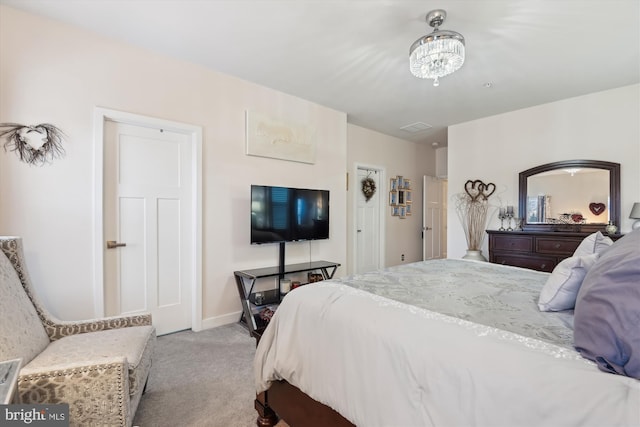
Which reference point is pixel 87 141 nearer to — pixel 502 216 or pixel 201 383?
pixel 201 383

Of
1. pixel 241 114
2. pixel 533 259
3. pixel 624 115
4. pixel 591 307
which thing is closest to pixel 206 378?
pixel 591 307

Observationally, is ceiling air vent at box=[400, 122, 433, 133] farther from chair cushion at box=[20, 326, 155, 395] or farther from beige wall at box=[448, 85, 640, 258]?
chair cushion at box=[20, 326, 155, 395]

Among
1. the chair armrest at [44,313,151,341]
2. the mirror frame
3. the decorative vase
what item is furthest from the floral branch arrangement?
the chair armrest at [44,313,151,341]

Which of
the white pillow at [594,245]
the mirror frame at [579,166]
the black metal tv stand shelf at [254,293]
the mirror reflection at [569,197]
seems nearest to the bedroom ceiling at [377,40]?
the mirror frame at [579,166]

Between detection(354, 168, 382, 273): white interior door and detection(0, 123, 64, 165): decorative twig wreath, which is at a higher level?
detection(0, 123, 64, 165): decorative twig wreath

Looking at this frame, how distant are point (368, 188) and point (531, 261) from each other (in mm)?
2553

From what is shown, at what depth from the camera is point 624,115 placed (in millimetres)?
3301

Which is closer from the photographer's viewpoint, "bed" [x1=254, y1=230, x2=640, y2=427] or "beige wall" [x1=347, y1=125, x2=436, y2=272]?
"bed" [x1=254, y1=230, x2=640, y2=427]

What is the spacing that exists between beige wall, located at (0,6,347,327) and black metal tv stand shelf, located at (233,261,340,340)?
0.52 feet

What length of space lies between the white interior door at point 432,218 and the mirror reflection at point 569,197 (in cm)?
210

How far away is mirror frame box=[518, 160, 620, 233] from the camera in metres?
3.33

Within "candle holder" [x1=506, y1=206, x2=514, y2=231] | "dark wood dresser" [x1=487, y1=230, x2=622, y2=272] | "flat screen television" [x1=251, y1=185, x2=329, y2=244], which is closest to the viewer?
"flat screen television" [x1=251, y1=185, x2=329, y2=244]

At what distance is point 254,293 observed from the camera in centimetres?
340

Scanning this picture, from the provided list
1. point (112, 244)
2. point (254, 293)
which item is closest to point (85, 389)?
point (112, 244)
